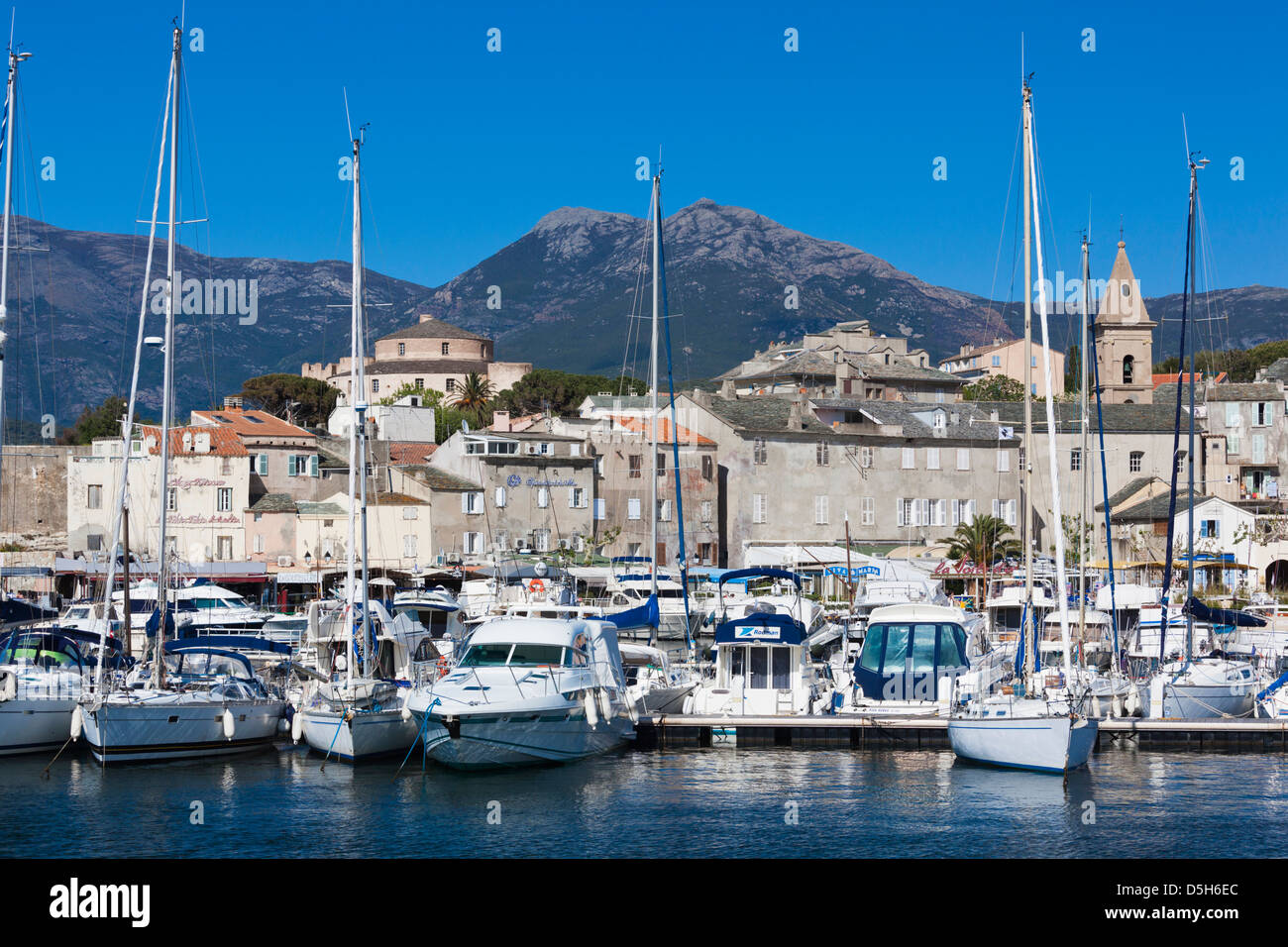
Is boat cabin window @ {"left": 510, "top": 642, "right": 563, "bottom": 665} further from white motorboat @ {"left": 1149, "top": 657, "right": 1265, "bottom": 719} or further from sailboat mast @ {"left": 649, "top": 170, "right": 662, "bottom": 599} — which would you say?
white motorboat @ {"left": 1149, "top": 657, "right": 1265, "bottom": 719}

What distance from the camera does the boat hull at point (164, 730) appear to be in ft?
109

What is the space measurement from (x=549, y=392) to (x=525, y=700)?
323 ft

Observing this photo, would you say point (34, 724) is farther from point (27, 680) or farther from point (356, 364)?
point (356, 364)

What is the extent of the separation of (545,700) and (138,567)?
38.9 metres

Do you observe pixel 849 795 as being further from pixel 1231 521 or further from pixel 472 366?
pixel 472 366

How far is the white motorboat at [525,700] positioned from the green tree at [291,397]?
323 feet

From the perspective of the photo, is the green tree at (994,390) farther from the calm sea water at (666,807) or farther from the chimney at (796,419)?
the calm sea water at (666,807)

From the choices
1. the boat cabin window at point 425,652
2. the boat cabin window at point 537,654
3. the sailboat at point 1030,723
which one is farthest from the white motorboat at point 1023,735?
the boat cabin window at point 425,652

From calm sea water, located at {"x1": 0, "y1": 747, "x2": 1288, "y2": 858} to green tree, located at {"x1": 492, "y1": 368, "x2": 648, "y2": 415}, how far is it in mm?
92034

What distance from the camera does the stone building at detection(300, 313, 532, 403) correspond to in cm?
14712

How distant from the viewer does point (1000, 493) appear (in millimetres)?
82000

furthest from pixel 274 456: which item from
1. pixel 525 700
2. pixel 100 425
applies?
pixel 100 425

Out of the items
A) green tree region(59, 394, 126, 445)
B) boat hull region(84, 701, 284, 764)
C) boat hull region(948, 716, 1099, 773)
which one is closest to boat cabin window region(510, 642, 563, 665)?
boat hull region(84, 701, 284, 764)
